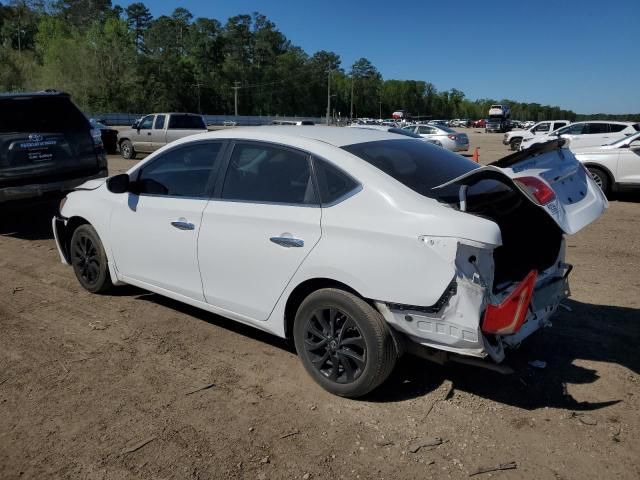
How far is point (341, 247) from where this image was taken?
10.3 ft

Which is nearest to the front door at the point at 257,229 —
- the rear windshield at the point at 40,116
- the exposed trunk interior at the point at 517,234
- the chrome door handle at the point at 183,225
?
the chrome door handle at the point at 183,225

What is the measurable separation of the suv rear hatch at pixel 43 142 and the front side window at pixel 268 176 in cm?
473

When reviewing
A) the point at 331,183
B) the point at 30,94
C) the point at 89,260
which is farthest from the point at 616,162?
the point at 30,94

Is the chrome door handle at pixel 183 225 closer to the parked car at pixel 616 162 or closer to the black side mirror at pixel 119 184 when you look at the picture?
the black side mirror at pixel 119 184

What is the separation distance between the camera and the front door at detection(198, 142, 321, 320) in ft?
11.1

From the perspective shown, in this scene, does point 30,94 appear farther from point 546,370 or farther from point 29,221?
point 546,370

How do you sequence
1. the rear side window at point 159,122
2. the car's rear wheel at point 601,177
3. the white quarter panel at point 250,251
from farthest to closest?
the rear side window at point 159,122 → the car's rear wheel at point 601,177 → the white quarter panel at point 250,251

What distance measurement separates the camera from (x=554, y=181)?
311 centimetres

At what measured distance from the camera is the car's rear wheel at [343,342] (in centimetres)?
308

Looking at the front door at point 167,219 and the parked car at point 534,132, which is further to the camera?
the parked car at point 534,132

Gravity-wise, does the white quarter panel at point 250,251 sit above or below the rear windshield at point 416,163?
below

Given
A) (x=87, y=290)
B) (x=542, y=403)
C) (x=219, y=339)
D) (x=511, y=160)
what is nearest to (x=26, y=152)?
(x=87, y=290)

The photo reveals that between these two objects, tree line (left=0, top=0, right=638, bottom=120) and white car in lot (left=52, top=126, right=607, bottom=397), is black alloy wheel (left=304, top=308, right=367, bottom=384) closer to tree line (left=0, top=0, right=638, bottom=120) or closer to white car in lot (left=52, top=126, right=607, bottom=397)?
white car in lot (left=52, top=126, right=607, bottom=397)

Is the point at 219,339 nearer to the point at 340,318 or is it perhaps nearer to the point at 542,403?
the point at 340,318
